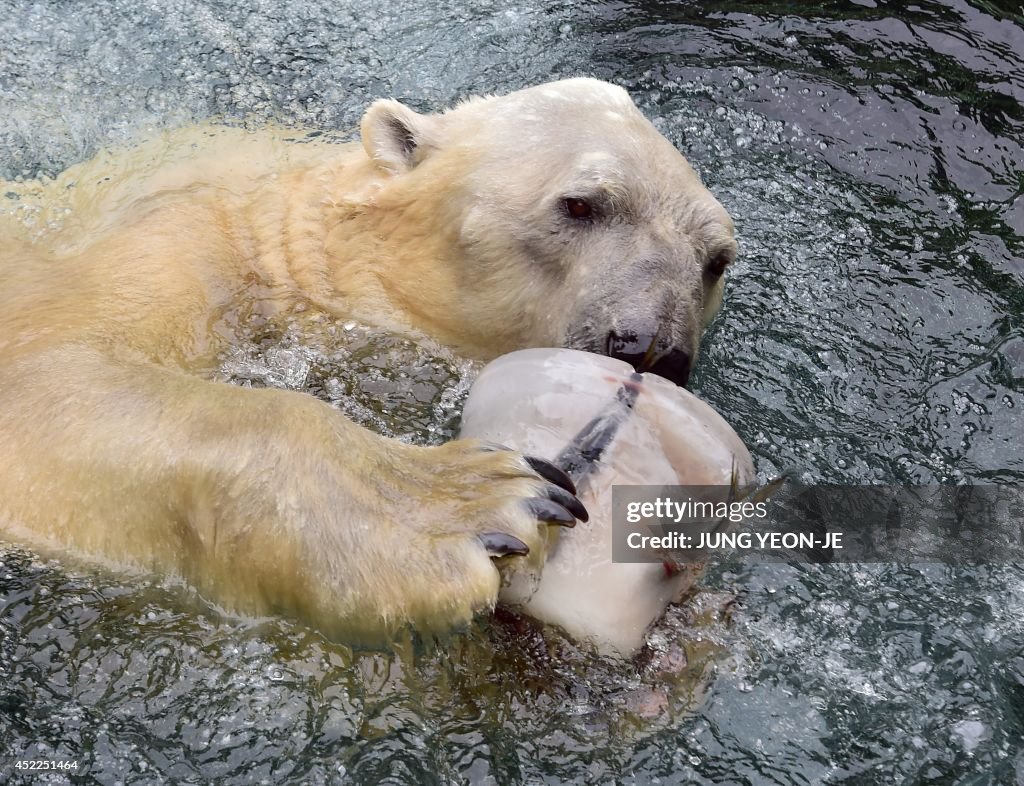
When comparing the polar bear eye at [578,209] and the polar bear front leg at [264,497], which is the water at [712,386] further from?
the polar bear eye at [578,209]

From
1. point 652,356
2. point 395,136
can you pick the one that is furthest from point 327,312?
point 652,356

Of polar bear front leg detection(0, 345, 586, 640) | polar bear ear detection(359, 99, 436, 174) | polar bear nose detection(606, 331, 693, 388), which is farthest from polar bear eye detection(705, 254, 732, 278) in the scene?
polar bear front leg detection(0, 345, 586, 640)

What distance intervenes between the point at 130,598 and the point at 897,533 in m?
2.14

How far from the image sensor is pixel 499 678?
8.68 feet

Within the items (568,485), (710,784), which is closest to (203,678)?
(568,485)

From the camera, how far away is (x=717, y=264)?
363 cm

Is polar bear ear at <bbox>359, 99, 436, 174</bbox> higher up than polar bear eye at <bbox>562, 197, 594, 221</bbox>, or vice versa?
polar bear eye at <bbox>562, 197, 594, 221</bbox>

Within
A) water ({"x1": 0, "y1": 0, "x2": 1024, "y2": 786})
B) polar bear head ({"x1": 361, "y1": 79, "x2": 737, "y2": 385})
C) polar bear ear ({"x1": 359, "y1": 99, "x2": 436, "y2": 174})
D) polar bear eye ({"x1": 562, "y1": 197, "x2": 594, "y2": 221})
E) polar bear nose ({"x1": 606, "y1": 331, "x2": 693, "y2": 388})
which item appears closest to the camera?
water ({"x1": 0, "y1": 0, "x2": 1024, "y2": 786})

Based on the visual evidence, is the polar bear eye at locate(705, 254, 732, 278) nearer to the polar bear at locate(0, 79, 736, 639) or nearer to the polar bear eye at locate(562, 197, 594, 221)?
the polar bear at locate(0, 79, 736, 639)

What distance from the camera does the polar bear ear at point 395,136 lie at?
389cm

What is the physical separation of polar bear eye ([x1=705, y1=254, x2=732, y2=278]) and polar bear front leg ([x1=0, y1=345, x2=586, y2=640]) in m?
1.27

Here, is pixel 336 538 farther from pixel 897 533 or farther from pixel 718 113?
pixel 718 113

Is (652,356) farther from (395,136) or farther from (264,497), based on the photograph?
(395,136)

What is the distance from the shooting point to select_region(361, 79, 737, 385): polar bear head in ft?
10.8
